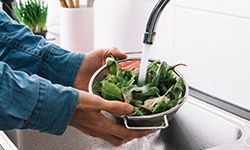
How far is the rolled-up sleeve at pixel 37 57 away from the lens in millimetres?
821

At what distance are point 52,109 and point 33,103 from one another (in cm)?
3

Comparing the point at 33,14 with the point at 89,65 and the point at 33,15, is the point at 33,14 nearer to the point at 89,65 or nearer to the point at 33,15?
the point at 33,15

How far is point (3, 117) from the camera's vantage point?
1.78 ft

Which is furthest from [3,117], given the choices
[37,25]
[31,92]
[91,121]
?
[37,25]

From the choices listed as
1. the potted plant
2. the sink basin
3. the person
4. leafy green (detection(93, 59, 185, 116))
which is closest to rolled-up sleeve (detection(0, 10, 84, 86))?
the person

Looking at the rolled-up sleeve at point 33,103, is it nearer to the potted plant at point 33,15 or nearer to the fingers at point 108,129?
the fingers at point 108,129

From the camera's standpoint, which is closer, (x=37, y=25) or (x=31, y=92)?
(x=31, y=92)

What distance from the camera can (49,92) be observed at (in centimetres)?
57

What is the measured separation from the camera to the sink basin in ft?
2.43

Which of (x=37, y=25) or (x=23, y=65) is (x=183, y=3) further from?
(x=37, y=25)

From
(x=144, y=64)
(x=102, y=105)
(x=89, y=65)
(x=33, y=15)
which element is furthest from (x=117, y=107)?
(x=33, y=15)

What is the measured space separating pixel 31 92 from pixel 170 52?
1.39 feet

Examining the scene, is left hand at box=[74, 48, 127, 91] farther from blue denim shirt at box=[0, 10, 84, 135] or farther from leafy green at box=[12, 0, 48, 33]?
leafy green at box=[12, 0, 48, 33]

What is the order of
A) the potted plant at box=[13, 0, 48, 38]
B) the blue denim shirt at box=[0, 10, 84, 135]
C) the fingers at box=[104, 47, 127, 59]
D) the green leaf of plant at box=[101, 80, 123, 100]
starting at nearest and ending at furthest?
1. the blue denim shirt at box=[0, 10, 84, 135]
2. the green leaf of plant at box=[101, 80, 123, 100]
3. the fingers at box=[104, 47, 127, 59]
4. the potted plant at box=[13, 0, 48, 38]
